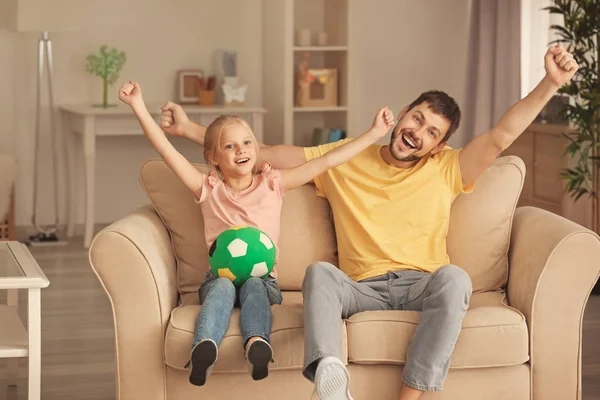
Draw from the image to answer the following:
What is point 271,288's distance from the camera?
2871 millimetres

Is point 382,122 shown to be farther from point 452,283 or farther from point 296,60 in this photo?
point 296,60

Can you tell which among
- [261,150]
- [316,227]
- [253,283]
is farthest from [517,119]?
[253,283]

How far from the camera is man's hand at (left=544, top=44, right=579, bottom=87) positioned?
2.86 metres

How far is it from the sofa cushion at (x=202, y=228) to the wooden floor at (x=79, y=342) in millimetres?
641

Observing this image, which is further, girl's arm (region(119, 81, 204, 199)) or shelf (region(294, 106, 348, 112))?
shelf (region(294, 106, 348, 112))

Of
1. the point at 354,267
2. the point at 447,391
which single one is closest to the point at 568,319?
the point at 447,391

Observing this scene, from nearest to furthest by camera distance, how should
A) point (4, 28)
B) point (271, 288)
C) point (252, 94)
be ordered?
1. point (271, 288)
2. point (4, 28)
3. point (252, 94)

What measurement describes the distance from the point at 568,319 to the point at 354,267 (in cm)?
64

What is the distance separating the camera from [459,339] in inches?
105

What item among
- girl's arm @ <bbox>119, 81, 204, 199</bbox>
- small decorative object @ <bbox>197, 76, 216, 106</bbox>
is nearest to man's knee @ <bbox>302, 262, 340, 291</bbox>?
girl's arm @ <bbox>119, 81, 204, 199</bbox>

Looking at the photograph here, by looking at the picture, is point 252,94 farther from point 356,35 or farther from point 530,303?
point 530,303

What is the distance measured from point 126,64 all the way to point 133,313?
4097 millimetres

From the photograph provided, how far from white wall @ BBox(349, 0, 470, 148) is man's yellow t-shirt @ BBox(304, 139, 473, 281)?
3.79m

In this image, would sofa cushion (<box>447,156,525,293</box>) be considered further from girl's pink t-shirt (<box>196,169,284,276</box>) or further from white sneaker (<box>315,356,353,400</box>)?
white sneaker (<box>315,356,353,400</box>)
